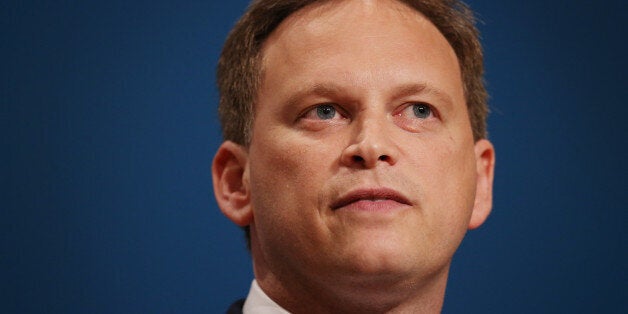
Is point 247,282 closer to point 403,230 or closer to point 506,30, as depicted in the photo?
point 403,230

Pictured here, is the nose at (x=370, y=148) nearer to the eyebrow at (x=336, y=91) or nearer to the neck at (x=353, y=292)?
the eyebrow at (x=336, y=91)

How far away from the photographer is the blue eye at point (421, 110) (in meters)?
1.45

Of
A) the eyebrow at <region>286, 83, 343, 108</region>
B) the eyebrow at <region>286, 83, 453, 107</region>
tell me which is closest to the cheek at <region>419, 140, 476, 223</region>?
the eyebrow at <region>286, 83, 453, 107</region>

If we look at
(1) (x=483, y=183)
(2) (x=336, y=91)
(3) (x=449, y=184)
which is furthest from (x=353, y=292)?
(1) (x=483, y=183)

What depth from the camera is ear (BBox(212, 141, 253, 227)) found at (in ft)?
5.11

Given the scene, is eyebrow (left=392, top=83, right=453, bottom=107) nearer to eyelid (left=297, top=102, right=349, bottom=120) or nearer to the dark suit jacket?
eyelid (left=297, top=102, right=349, bottom=120)

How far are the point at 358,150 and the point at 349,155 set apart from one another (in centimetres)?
2

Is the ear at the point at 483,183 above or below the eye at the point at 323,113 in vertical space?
below

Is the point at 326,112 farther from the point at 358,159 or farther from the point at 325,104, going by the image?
the point at 358,159

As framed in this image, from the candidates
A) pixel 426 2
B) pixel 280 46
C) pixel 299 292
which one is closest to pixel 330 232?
pixel 299 292

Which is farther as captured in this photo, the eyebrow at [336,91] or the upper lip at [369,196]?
the eyebrow at [336,91]

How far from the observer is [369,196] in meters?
1.29

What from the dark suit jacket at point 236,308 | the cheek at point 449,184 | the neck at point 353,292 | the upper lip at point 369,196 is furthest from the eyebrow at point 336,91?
the dark suit jacket at point 236,308

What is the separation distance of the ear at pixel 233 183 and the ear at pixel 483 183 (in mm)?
533
